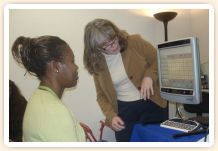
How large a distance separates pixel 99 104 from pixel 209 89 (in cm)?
56

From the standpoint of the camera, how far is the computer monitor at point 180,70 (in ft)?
2.59

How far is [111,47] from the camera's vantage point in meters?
1.05

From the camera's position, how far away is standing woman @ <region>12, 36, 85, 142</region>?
70cm

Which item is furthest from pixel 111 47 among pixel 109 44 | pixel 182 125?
pixel 182 125

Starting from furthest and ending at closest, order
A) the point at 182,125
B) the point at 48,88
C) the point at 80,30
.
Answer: the point at 80,30
the point at 182,125
the point at 48,88

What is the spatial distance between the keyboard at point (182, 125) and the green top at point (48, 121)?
442 mm

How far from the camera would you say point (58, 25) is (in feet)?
3.20

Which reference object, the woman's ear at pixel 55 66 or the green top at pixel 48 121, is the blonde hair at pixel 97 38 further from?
the green top at pixel 48 121

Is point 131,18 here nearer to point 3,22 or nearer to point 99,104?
point 99,104

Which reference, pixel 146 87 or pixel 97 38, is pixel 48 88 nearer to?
pixel 97 38

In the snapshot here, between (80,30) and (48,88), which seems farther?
(80,30)

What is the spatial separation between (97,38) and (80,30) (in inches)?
4.1

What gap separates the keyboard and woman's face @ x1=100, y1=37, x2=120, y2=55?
0.45 meters

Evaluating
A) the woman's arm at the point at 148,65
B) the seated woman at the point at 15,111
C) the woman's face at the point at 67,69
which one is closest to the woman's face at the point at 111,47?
the woman's arm at the point at 148,65
